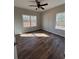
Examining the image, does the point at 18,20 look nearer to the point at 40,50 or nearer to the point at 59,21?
the point at 59,21

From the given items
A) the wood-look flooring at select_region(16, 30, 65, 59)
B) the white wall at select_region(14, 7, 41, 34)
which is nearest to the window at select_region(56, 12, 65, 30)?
the wood-look flooring at select_region(16, 30, 65, 59)

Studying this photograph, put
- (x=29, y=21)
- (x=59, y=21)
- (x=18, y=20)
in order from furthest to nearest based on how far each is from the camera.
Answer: (x=29, y=21), (x=18, y=20), (x=59, y=21)

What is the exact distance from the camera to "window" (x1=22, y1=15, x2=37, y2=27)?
10064 mm

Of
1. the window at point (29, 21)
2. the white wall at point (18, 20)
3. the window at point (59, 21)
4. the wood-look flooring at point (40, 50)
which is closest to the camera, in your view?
the wood-look flooring at point (40, 50)

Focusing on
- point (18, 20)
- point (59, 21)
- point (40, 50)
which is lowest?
point (40, 50)

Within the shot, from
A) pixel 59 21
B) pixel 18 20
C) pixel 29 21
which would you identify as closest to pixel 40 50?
pixel 59 21

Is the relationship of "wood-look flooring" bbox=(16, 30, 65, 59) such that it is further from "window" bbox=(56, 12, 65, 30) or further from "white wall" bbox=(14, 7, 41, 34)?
"white wall" bbox=(14, 7, 41, 34)

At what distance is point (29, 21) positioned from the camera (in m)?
11.0

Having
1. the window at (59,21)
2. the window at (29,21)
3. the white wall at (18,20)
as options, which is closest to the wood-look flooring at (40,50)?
the window at (59,21)

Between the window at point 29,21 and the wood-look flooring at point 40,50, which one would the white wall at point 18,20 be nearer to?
the window at point 29,21

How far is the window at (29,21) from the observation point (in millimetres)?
10064
